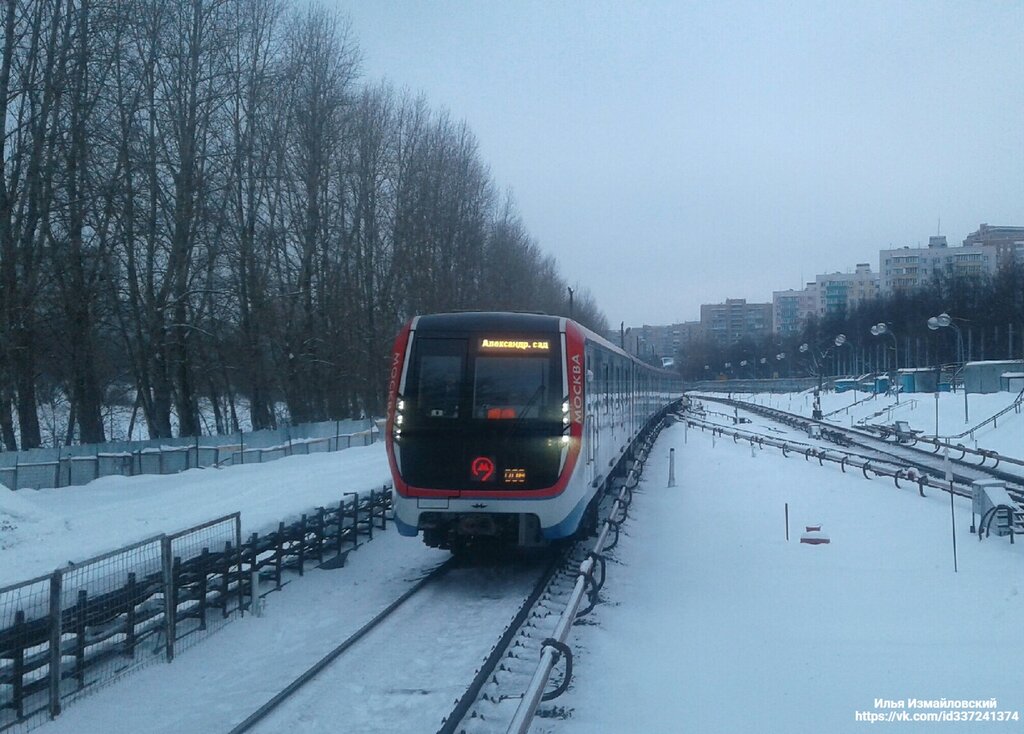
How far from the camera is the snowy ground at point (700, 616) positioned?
723 centimetres

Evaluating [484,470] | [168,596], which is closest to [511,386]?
[484,470]

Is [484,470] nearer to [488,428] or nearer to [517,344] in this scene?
[488,428]

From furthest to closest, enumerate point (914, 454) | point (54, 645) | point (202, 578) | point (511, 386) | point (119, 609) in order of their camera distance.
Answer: point (914, 454) → point (511, 386) → point (202, 578) → point (119, 609) → point (54, 645)

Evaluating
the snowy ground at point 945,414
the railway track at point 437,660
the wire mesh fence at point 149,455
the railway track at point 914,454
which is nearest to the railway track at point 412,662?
the railway track at point 437,660

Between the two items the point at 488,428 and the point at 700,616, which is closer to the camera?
the point at 700,616

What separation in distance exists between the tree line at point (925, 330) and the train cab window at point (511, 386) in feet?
189

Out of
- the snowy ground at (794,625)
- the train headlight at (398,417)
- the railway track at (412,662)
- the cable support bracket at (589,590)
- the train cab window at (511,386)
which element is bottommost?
the snowy ground at (794,625)

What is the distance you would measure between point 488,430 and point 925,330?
80772mm

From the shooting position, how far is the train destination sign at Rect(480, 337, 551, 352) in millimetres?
11328

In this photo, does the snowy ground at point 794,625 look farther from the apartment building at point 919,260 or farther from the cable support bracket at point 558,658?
the apartment building at point 919,260

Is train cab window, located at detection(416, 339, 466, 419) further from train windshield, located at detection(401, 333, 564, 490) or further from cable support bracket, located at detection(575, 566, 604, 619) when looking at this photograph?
cable support bracket, located at detection(575, 566, 604, 619)

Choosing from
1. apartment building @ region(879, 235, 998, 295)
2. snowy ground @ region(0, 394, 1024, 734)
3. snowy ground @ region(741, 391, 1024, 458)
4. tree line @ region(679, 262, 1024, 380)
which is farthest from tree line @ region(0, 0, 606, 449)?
apartment building @ region(879, 235, 998, 295)

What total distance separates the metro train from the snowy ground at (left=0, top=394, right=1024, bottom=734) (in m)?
1.24

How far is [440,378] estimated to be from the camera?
11.4 m
